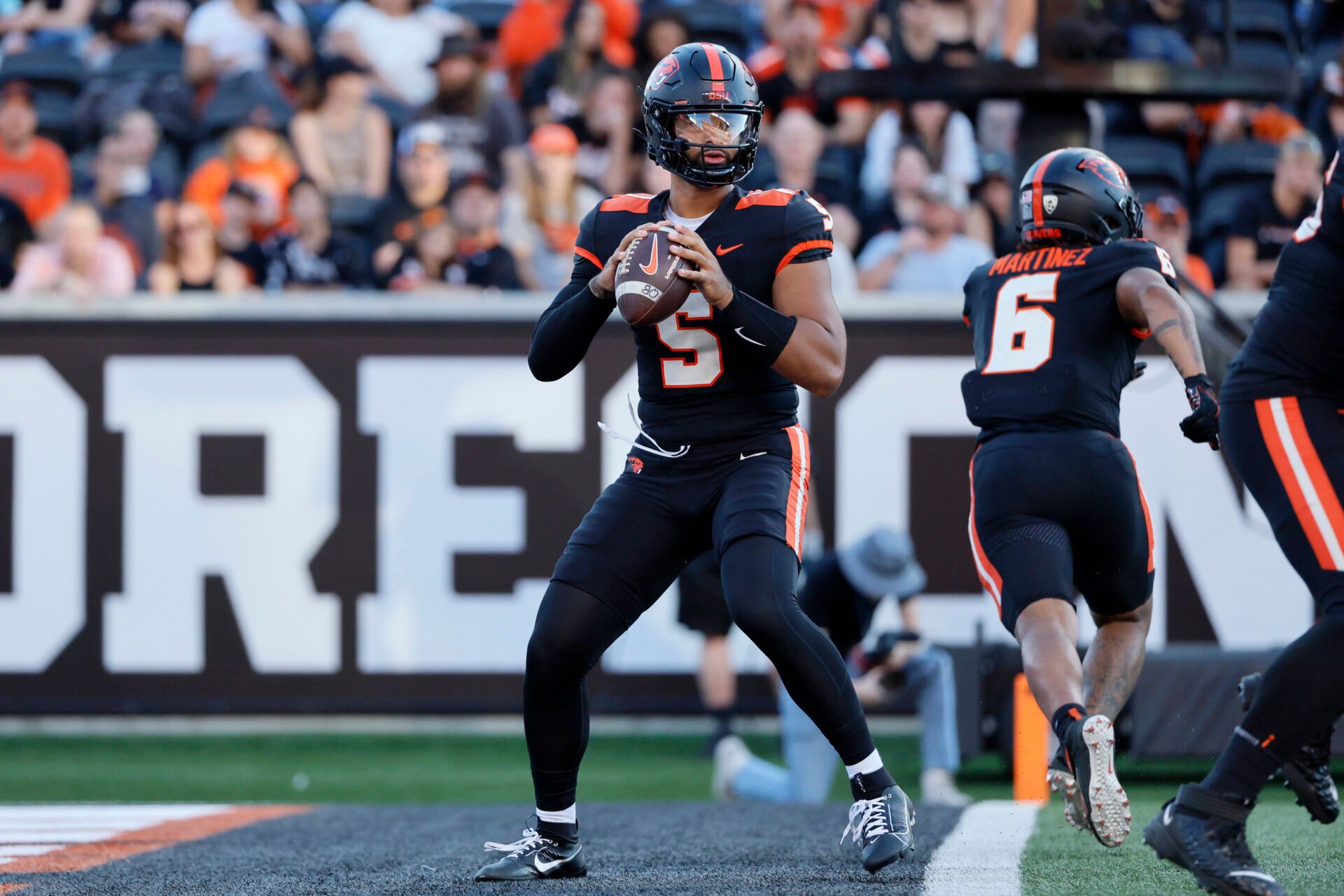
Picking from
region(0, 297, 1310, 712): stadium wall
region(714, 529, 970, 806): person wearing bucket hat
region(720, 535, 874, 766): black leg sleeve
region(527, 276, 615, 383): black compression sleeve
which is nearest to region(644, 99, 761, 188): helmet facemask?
region(527, 276, 615, 383): black compression sleeve

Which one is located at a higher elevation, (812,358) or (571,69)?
(571,69)

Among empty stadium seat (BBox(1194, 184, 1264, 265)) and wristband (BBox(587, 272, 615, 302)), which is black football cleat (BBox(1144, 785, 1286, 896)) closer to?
wristband (BBox(587, 272, 615, 302))

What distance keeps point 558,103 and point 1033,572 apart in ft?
24.4

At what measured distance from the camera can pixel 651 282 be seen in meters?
3.86

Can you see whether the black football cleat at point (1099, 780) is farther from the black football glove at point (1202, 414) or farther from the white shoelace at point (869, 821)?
the black football glove at point (1202, 414)

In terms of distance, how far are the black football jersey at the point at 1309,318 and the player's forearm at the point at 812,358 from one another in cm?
95

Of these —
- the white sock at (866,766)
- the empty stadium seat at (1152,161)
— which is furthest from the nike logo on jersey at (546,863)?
the empty stadium seat at (1152,161)

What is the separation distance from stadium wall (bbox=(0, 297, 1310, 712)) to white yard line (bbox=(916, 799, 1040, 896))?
112 inches

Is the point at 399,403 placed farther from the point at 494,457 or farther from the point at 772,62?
the point at 772,62

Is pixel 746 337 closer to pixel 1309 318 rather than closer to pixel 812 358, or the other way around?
pixel 812 358

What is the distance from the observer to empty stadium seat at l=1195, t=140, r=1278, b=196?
33.6ft

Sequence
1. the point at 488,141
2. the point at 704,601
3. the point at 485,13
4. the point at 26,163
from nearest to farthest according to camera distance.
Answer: the point at 704,601, the point at 488,141, the point at 26,163, the point at 485,13

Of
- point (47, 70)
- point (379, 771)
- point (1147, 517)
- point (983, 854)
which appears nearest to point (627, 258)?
point (1147, 517)

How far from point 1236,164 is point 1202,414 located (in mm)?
6947
